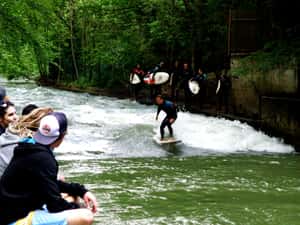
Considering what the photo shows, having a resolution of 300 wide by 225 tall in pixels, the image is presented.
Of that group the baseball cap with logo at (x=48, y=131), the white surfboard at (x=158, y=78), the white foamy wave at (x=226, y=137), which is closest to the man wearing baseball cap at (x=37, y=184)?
the baseball cap with logo at (x=48, y=131)

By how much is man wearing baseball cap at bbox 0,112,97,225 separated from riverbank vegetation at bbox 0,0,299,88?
12272 mm

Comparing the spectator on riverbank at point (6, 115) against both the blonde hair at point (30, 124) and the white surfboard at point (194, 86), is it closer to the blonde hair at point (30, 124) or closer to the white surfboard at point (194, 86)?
the blonde hair at point (30, 124)

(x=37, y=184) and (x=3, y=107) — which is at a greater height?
(x=3, y=107)

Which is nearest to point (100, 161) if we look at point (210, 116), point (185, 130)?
point (185, 130)

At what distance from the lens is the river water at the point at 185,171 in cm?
820

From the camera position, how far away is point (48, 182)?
386cm

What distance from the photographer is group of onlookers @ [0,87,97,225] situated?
3844 mm

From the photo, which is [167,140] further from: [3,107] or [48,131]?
[48,131]

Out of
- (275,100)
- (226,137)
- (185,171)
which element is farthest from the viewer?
(275,100)

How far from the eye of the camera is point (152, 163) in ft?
43.5

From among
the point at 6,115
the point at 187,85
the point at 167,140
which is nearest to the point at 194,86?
the point at 187,85

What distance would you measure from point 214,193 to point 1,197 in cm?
609

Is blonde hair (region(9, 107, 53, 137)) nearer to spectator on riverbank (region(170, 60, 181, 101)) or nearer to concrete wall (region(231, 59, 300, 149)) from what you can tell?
concrete wall (region(231, 59, 300, 149))

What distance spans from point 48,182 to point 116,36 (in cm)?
3249
